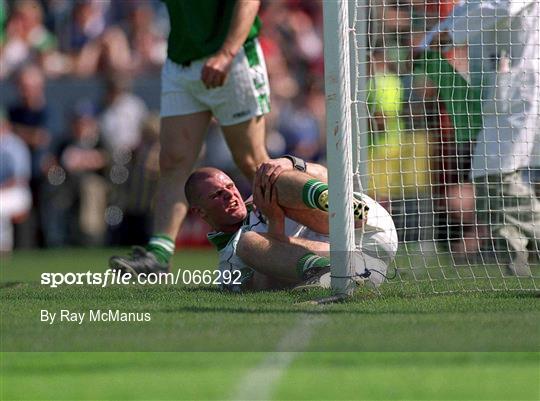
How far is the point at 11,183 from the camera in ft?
48.0

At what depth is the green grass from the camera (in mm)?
4605

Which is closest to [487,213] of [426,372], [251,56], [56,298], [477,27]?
[477,27]

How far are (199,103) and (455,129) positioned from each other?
180cm

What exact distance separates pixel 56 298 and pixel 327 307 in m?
1.60

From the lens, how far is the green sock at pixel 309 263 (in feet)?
23.0

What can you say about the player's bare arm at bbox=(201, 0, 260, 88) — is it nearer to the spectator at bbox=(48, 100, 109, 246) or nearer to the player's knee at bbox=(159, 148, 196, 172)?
the player's knee at bbox=(159, 148, 196, 172)

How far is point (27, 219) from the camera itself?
1505cm

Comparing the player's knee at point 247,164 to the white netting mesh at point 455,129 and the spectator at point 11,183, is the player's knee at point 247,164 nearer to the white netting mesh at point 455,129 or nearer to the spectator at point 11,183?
the white netting mesh at point 455,129

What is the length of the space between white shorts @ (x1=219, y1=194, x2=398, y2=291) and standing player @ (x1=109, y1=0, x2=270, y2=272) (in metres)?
1.21

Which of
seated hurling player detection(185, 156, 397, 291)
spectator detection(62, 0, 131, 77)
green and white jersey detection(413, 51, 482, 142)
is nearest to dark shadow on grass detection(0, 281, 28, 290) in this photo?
seated hurling player detection(185, 156, 397, 291)

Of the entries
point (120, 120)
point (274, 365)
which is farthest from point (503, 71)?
point (120, 120)

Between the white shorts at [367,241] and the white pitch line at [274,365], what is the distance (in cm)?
108

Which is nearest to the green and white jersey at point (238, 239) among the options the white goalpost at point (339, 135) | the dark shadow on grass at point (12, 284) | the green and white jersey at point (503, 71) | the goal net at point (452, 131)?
the goal net at point (452, 131)

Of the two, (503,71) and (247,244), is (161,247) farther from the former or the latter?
(503,71)
